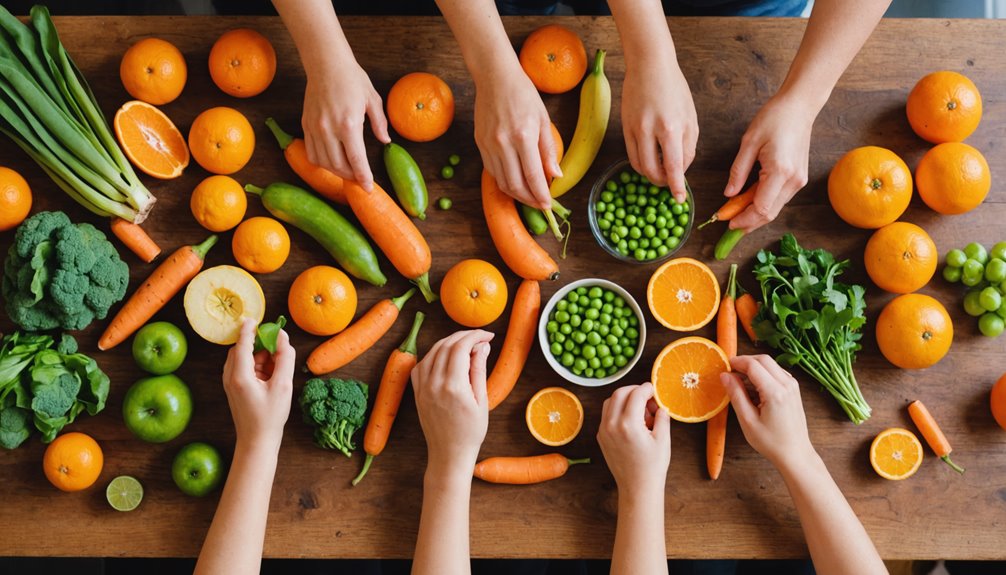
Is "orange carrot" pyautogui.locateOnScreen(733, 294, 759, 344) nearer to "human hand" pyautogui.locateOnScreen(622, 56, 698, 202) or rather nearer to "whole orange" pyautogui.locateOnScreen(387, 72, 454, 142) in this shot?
"human hand" pyautogui.locateOnScreen(622, 56, 698, 202)

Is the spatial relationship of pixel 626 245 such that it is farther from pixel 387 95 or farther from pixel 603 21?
pixel 387 95

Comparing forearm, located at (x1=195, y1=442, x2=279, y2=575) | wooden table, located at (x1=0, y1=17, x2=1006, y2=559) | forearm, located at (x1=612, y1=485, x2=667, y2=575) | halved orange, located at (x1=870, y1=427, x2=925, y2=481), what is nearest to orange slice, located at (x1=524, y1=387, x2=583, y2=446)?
wooden table, located at (x1=0, y1=17, x2=1006, y2=559)

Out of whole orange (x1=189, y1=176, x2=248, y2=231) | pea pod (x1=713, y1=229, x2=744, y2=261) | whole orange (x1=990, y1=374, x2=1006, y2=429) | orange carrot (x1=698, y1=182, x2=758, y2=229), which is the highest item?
whole orange (x1=189, y1=176, x2=248, y2=231)

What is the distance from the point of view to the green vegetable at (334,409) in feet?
5.67

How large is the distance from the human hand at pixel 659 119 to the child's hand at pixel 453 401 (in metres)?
0.60

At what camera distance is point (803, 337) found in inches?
69.3

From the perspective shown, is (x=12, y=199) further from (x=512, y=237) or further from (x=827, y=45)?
(x=827, y=45)

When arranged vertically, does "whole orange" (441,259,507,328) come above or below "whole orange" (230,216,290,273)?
below

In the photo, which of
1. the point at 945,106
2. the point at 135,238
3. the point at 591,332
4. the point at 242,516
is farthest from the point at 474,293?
the point at 945,106

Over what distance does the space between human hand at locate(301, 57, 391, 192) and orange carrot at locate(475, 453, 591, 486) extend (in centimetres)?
75

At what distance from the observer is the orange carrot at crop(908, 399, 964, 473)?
1.78 metres

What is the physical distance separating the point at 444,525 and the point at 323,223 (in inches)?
31.0

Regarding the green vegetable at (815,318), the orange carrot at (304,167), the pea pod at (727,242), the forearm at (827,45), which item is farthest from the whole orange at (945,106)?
the orange carrot at (304,167)

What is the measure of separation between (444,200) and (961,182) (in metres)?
1.25
